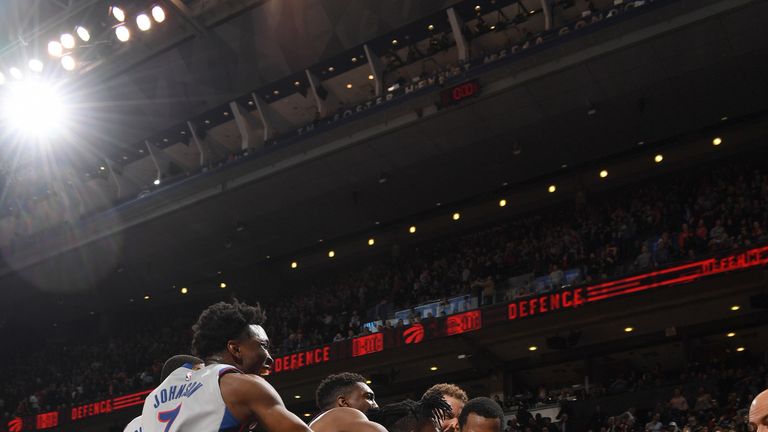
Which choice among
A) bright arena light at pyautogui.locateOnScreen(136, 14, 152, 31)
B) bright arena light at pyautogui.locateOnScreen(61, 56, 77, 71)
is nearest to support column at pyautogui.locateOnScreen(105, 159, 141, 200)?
bright arena light at pyautogui.locateOnScreen(136, 14, 152, 31)

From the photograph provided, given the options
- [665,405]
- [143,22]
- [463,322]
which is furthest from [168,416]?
[463,322]


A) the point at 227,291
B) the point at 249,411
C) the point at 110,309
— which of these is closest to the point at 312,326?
the point at 227,291

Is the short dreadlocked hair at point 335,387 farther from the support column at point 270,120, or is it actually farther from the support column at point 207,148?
the support column at point 207,148

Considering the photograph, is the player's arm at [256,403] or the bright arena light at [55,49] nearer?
the player's arm at [256,403]

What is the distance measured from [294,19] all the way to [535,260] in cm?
1034

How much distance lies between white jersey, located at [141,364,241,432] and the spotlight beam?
2390 cm

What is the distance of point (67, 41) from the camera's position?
19.4 meters

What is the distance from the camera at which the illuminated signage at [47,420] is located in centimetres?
2820

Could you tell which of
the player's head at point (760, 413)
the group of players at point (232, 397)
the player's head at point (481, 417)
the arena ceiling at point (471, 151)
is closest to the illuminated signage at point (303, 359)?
the arena ceiling at point (471, 151)

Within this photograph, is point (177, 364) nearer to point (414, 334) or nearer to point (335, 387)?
point (335, 387)

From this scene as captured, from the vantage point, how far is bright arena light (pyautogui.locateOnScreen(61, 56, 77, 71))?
19.0 meters

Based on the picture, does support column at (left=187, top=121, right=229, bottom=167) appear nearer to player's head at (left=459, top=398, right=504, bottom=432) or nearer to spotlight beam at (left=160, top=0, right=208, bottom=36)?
spotlight beam at (left=160, top=0, right=208, bottom=36)

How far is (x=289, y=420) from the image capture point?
308cm

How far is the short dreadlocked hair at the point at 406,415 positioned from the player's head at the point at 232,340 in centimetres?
93
